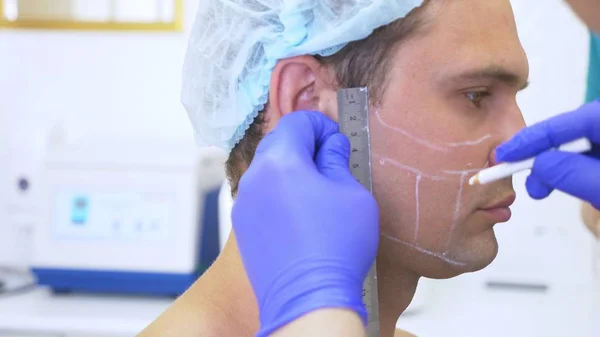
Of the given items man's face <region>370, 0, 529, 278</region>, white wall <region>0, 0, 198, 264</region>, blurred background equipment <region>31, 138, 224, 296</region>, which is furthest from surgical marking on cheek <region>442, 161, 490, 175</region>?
white wall <region>0, 0, 198, 264</region>

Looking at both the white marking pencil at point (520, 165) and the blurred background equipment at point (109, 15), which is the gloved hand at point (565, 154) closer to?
the white marking pencil at point (520, 165)

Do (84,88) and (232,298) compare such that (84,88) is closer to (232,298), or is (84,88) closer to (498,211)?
(232,298)

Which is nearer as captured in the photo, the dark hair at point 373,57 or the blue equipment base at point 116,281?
the dark hair at point 373,57

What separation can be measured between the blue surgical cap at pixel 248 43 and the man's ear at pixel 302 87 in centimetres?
2

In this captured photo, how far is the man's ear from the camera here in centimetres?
92

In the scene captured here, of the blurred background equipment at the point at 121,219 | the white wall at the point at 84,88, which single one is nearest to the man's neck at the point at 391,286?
the blurred background equipment at the point at 121,219

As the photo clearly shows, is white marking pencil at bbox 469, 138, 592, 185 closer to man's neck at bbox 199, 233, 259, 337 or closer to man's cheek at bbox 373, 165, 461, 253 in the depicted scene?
man's cheek at bbox 373, 165, 461, 253

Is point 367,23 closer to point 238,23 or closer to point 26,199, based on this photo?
point 238,23

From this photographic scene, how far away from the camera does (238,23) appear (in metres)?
0.96

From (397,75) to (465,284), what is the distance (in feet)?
4.70

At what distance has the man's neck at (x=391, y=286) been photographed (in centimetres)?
94

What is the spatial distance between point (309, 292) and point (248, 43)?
0.42 metres

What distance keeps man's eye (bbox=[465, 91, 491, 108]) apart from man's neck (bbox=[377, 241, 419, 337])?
238 mm

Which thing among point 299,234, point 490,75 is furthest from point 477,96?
point 299,234
